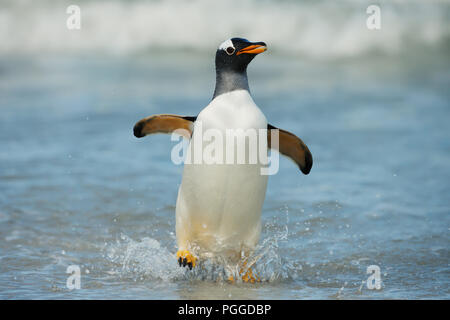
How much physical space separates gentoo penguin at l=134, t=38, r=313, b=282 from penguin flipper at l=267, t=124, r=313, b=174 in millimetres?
62

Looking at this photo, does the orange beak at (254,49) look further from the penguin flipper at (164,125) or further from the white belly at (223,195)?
the penguin flipper at (164,125)

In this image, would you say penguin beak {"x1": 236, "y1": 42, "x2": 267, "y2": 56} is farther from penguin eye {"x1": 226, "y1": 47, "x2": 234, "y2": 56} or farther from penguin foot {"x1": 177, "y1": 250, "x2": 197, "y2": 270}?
penguin foot {"x1": 177, "y1": 250, "x2": 197, "y2": 270}

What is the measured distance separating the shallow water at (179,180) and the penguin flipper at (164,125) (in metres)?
0.74

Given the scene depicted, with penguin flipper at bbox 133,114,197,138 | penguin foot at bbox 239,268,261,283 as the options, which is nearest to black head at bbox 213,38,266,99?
penguin flipper at bbox 133,114,197,138

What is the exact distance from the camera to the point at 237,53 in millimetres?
4293

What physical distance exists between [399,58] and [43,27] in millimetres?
7156

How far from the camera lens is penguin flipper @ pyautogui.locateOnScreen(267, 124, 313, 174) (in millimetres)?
4559

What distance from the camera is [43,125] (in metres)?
9.09

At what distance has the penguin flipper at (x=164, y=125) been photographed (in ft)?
14.7

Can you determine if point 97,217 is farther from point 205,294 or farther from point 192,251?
point 205,294

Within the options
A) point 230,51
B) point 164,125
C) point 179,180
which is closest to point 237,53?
point 230,51

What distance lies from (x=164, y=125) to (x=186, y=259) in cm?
82

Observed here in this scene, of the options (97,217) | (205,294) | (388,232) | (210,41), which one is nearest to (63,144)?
(97,217)

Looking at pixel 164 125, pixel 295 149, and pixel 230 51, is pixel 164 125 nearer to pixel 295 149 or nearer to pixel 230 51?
pixel 230 51
